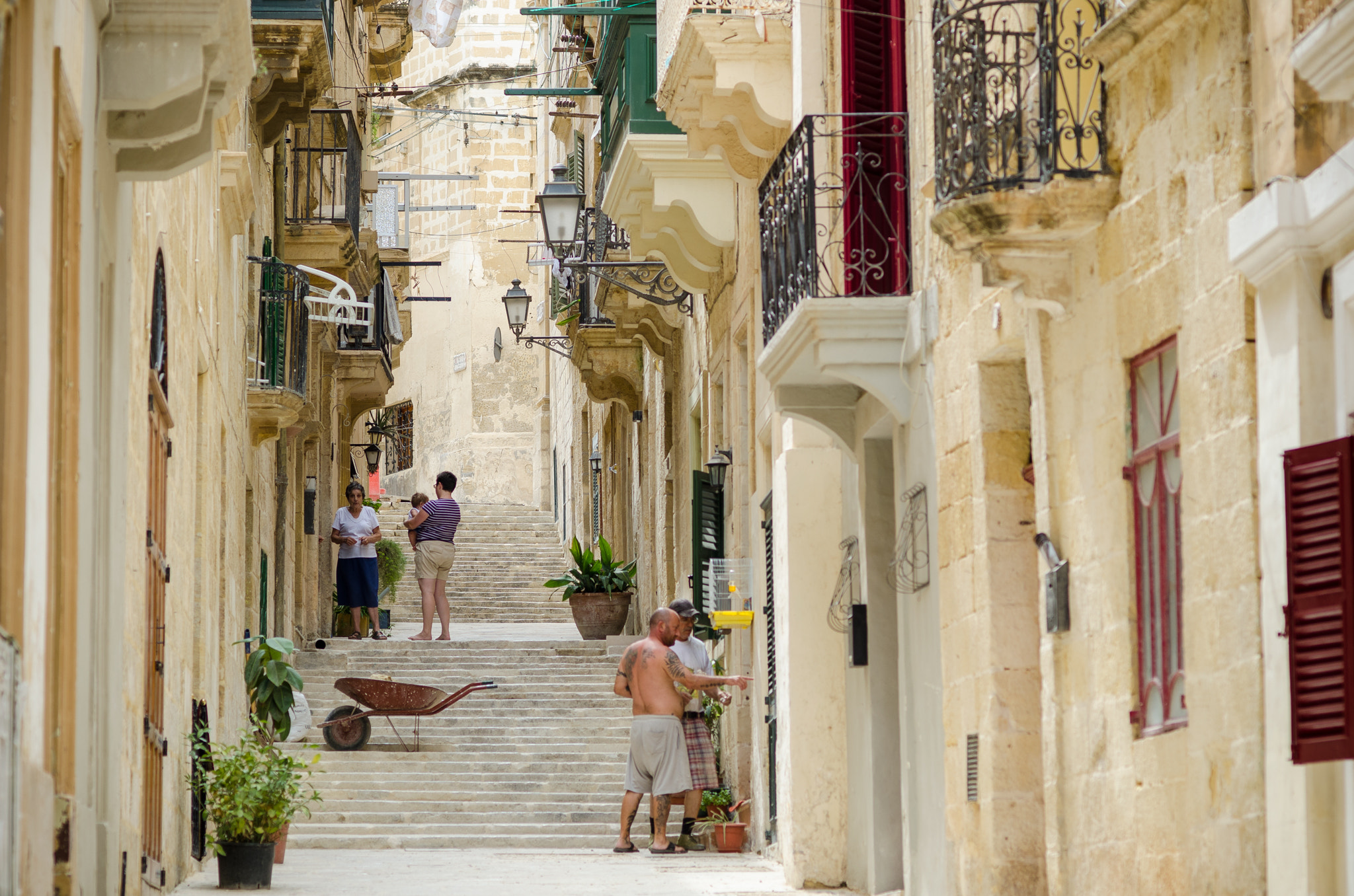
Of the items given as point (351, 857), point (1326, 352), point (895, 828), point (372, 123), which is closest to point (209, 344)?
point (351, 857)

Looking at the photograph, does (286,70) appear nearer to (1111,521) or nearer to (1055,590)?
(1055,590)

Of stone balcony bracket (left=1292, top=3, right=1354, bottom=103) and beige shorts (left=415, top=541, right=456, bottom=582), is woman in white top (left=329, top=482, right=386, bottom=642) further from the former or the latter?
stone balcony bracket (left=1292, top=3, right=1354, bottom=103)

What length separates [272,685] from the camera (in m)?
16.7

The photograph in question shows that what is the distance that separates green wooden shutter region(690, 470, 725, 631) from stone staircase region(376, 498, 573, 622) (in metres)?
13.9

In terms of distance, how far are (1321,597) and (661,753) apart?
9813 mm

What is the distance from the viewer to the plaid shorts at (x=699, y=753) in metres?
16.2

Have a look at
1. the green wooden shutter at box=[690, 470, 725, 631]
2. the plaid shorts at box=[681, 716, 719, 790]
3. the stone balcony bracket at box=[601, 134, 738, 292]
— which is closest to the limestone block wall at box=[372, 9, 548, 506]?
the stone balcony bracket at box=[601, 134, 738, 292]

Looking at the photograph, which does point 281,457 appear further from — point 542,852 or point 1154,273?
point 1154,273

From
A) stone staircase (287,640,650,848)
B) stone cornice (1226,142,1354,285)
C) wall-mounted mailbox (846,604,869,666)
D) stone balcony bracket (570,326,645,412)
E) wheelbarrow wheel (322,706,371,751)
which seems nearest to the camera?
stone cornice (1226,142,1354,285)

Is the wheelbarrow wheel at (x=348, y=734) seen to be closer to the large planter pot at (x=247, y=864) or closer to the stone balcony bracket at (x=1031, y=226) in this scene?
the large planter pot at (x=247, y=864)

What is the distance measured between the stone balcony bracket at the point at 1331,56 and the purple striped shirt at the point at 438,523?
60.4 ft

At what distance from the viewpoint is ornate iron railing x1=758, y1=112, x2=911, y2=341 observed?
11523 mm

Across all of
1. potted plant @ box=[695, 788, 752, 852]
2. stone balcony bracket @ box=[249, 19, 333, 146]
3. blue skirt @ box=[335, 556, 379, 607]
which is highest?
stone balcony bracket @ box=[249, 19, 333, 146]

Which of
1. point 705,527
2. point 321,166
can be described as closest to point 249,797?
point 705,527
